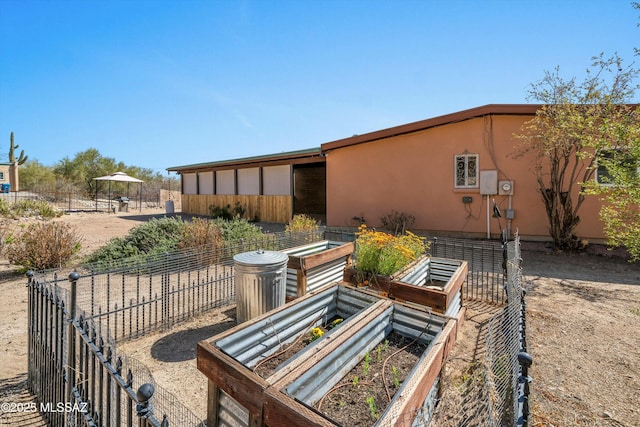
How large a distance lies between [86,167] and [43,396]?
130ft

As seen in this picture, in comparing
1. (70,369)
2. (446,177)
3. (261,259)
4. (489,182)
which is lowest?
(70,369)

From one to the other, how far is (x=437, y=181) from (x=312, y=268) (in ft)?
23.9

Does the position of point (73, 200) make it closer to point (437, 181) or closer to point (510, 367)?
point (437, 181)

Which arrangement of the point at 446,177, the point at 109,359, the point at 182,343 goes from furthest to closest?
the point at 446,177, the point at 182,343, the point at 109,359

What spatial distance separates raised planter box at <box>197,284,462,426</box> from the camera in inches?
63.1

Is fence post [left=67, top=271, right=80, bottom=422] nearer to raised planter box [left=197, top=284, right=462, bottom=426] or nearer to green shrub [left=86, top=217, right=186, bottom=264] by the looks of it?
raised planter box [left=197, top=284, right=462, bottom=426]

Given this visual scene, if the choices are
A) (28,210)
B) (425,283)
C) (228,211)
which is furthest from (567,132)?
(28,210)

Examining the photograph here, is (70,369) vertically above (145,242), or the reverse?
(145,242)

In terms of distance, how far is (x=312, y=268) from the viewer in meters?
4.52

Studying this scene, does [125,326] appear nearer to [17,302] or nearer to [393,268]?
[17,302]

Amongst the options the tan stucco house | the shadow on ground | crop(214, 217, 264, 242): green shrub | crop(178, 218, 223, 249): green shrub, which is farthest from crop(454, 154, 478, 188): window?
the shadow on ground

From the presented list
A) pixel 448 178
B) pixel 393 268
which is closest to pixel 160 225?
pixel 393 268

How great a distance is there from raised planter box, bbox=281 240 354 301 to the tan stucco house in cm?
602

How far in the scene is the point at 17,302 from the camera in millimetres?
4699
